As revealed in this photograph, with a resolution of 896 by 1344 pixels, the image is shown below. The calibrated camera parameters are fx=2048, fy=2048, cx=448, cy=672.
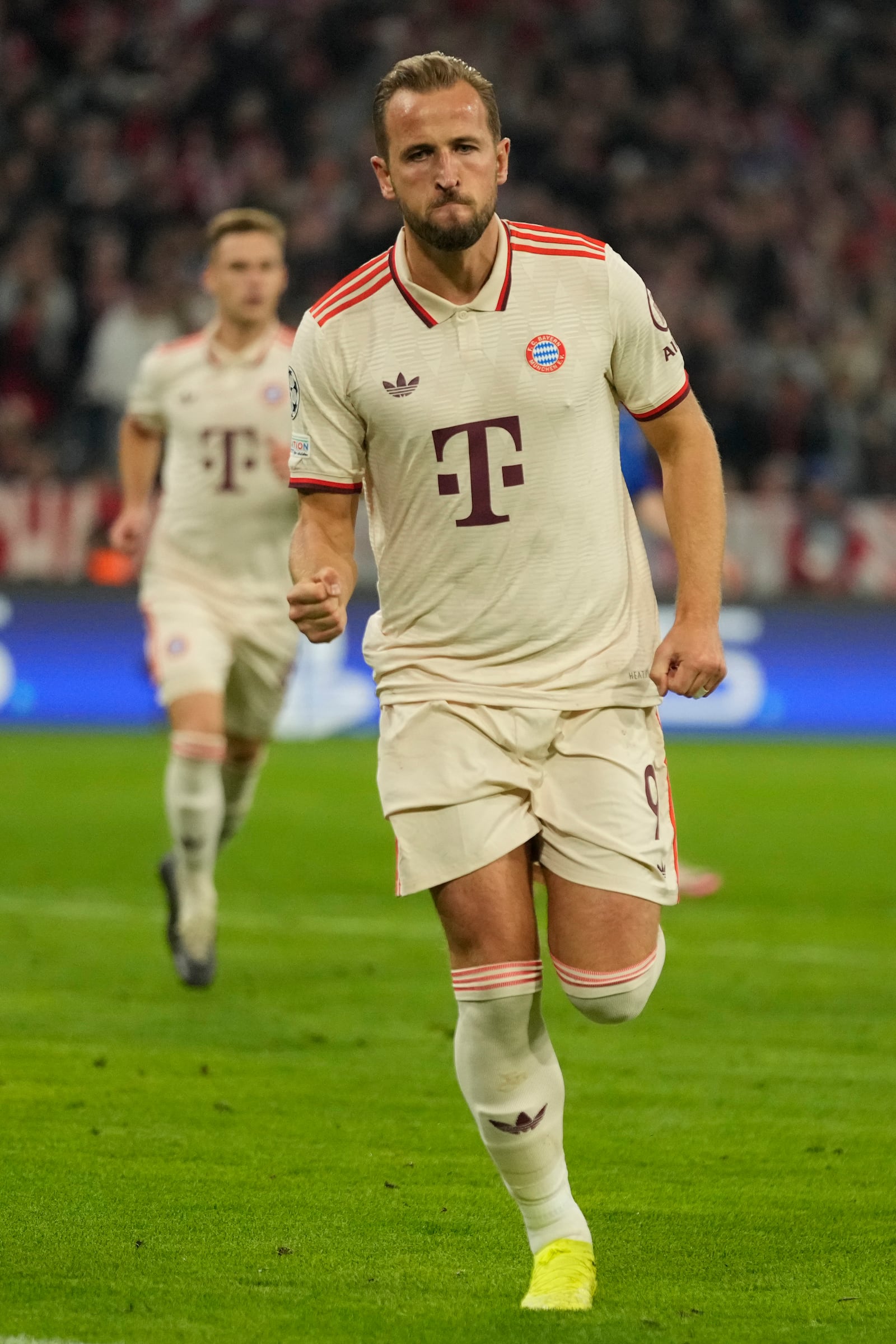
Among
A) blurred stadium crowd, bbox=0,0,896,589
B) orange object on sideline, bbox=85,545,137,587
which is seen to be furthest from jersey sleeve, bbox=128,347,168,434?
blurred stadium crowd, bbox=0,0,896,589

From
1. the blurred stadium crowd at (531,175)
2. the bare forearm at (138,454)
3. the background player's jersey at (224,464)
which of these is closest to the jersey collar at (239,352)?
the background player's jersey at (224,464)

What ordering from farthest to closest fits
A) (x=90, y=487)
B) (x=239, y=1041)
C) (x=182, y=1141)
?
(x=90, y=487)
(x=239, y=1041)
(x=182, y=1141)

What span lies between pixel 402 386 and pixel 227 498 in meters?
3.90

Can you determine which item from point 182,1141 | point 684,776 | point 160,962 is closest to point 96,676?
point 684,776

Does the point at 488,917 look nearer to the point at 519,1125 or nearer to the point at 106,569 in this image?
the point at 519,1125

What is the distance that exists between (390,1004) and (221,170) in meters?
13.7

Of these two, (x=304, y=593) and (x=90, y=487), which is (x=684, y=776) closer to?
(x=90, y=487)

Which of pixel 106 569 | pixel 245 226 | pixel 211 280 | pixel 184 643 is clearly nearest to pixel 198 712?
pixel 184 643

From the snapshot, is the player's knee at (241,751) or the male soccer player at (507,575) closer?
the male soccer player at (507,575)

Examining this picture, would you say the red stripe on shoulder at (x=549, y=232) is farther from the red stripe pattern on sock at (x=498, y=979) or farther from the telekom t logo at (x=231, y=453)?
the telekom t logo at (x=231, y=453)

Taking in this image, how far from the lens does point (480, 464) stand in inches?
158

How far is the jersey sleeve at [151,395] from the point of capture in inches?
314

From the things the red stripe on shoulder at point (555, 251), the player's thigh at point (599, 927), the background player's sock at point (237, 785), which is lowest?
the background player's sock at point (237, 785)

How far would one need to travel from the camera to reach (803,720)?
1591 cm
